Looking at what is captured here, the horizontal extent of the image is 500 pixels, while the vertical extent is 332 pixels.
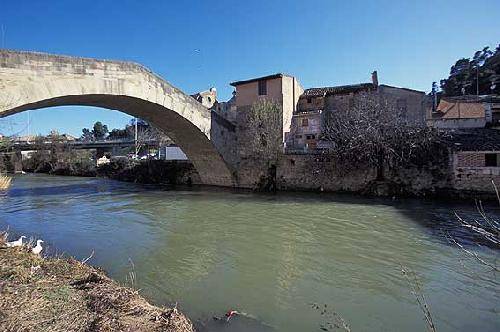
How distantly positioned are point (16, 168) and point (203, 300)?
4585 cm

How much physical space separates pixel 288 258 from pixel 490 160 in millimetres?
11697

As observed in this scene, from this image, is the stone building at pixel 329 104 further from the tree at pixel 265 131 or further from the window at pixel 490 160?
the window at pixel 490 160

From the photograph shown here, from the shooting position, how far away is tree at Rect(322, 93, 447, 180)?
618 inches

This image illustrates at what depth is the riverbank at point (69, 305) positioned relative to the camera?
9.93ft

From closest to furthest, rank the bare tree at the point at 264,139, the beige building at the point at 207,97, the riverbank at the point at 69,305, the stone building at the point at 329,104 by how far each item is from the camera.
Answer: the riverbank at the point at 69,305
the bare tree at the point at 264,139
the stone building at the point at 329,104
the beige building at the point at 207,97

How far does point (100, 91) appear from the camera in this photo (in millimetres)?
11945

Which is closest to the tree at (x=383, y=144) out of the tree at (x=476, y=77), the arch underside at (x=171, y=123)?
the arch underside at (x=171, y=123)

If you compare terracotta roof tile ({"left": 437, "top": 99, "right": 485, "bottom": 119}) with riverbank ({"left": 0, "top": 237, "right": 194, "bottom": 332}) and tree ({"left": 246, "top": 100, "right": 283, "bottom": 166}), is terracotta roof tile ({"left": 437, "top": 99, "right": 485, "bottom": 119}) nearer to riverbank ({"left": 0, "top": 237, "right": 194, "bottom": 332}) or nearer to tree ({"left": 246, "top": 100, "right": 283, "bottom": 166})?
tree ({"left": 246, "top": 100, "right": 283, "bottom": 166})

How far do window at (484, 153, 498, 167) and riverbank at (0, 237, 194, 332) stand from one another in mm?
14737

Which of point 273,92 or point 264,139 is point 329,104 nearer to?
point 273,92

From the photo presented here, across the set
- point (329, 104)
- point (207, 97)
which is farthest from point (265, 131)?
point (207, 97)

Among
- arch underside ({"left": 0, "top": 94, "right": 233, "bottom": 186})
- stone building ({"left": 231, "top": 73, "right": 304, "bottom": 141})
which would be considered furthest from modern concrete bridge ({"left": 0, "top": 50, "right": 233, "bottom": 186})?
stone building ({"left": 231, "top": 73, "right": 304, "bottom": 141})

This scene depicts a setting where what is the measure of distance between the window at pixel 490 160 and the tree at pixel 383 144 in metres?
1.53

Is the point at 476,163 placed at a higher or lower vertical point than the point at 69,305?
higher
